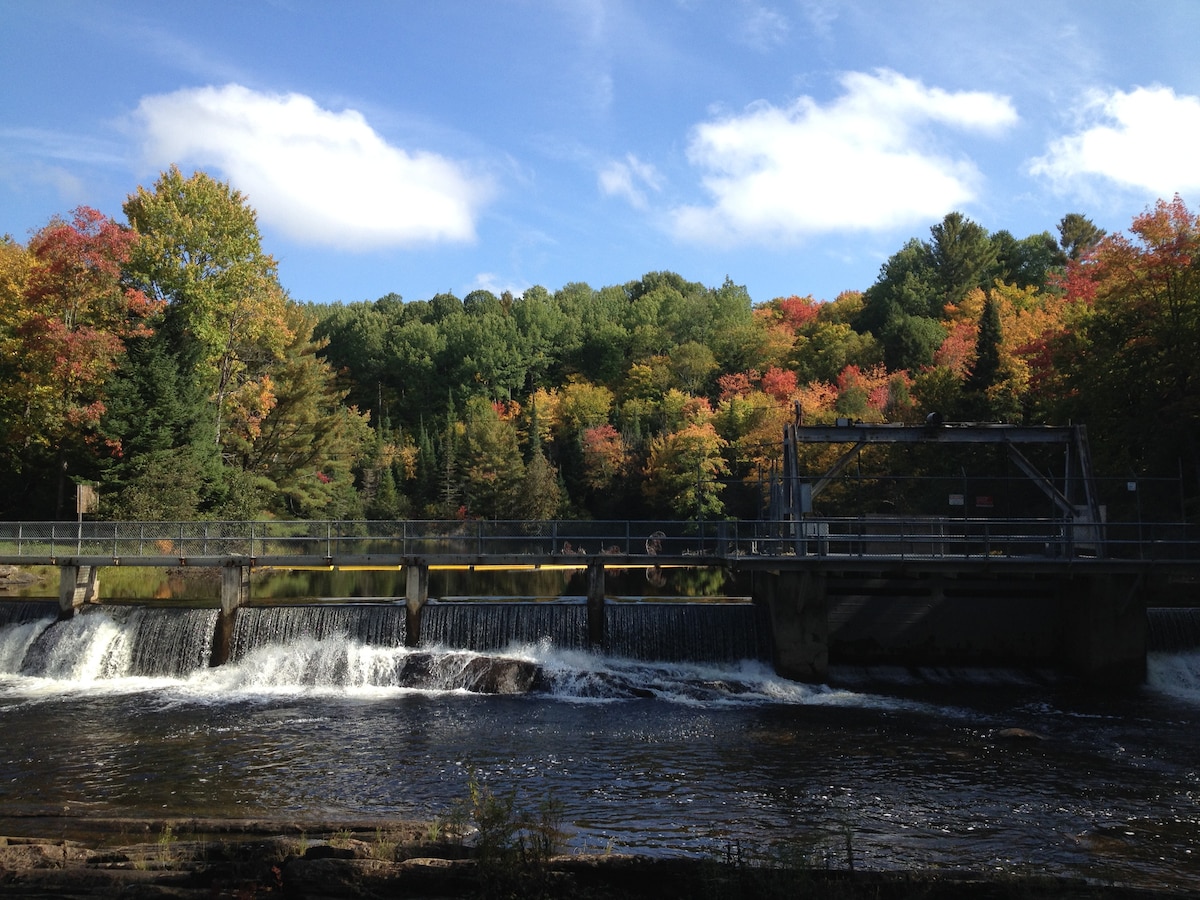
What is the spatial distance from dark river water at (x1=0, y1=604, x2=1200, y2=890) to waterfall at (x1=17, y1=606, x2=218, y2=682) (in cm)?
6

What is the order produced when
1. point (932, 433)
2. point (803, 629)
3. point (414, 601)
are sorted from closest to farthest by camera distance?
point (803, 629) → point (932, 433) → point (414, 601)

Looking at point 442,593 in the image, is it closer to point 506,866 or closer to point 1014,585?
point 1014,585

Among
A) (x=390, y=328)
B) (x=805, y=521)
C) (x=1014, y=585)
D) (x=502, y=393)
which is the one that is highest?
(x=390, y=328)

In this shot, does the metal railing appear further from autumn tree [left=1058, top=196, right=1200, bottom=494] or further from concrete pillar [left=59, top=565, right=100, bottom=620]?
autumn tree [left=1058, top=196, right=1200, bottom=494]

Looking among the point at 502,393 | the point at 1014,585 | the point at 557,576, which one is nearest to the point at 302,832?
the point at 1014,585

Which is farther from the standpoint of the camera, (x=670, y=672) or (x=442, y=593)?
(x=442, y=593)

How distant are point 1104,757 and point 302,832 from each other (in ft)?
45.2

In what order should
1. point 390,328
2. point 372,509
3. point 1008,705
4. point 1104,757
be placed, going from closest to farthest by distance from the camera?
point 1104,757, point 1008,705, point 372,509, point 390,328

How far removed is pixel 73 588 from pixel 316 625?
25.2 ft

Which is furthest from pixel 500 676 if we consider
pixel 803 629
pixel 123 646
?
pixel 123 646

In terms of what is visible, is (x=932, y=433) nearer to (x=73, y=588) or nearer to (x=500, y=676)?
(x=500, y=676)

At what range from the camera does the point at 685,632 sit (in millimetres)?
25438

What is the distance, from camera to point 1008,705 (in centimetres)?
2144

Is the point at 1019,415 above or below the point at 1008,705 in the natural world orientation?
above
